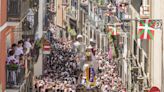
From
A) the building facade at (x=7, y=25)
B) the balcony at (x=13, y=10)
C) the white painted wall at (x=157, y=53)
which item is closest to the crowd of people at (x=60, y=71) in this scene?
the building facade at (x=7, y=25)

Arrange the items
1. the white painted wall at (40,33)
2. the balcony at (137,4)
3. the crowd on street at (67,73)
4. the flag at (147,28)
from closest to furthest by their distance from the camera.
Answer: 1. the flag at (147,28)
2. the crowd on street at (67,73)
3. the balcony at (137,4)
4. the white painted wall at (40,33)

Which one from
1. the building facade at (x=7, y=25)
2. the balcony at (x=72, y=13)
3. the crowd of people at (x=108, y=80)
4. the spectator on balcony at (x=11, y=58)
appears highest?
the building facade at (x=7, y=25)

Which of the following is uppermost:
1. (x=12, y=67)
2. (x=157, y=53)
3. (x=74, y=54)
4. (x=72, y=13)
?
(x=157, y=53)

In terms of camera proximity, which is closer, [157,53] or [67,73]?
[157,53]

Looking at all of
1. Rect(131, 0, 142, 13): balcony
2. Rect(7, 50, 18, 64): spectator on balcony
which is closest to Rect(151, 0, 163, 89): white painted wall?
Rect(7, 50, 18, 64): spectator on balcony

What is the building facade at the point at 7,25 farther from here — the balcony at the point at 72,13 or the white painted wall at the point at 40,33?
the balcony at the point at 72,13

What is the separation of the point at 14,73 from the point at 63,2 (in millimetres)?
48996

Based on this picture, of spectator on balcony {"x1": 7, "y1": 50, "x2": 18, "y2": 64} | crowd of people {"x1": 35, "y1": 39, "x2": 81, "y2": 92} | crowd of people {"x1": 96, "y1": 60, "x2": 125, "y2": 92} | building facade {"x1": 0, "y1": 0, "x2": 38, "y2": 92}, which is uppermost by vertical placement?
building facade {"x1": 0, "y1": 0, "x2": 38, "y2": 92}

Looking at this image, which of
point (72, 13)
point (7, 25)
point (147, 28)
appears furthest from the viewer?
point (72, 13)

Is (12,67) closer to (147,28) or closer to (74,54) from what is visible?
(147,28)

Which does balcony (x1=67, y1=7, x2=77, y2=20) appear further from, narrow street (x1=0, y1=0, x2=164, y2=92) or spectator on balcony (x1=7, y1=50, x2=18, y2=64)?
spectator on balcony (x1=7, y1=50, x2=18, y2=64)

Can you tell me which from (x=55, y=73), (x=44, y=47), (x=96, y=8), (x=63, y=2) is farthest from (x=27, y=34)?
(x=96, y=8)

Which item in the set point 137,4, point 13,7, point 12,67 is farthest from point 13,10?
point 137,4

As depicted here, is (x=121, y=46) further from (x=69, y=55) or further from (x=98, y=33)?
(x=98, y=33)
